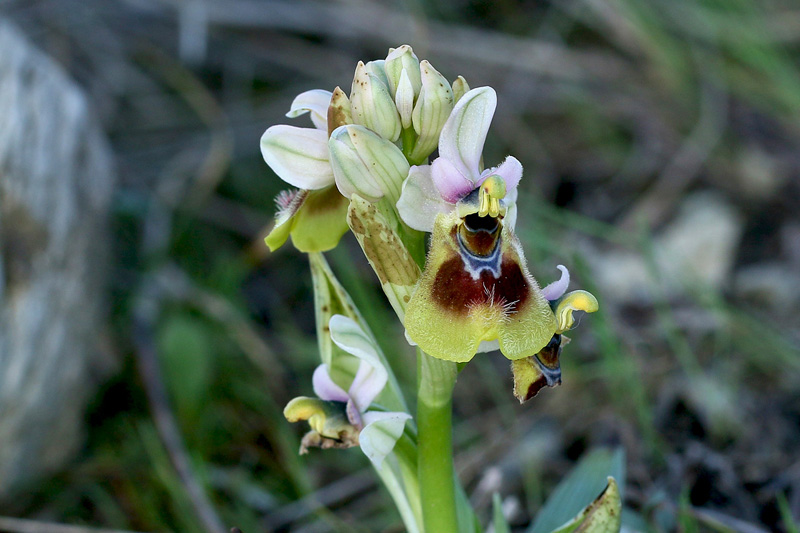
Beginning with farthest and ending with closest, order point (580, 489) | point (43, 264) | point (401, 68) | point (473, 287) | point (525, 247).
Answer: point (525, 247), point (43, 264), point (580, 489), point (401, 68), point (473, 287)

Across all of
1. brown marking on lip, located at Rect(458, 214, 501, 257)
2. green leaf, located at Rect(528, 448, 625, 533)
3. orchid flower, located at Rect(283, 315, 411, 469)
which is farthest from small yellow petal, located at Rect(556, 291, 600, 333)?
green leaf, located at Rect(528, 448, 625, 533)

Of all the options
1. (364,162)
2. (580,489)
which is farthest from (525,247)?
(364,162)

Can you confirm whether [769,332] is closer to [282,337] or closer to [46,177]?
[282,337]

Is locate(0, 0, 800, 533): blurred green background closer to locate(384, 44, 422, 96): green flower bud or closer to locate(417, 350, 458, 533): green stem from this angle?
locate(417, 350, 458, 533): green stem

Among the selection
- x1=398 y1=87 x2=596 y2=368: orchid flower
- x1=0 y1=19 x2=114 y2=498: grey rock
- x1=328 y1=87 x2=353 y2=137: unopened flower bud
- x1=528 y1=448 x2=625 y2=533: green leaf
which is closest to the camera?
x1=398 y1=87 x2=596 y2=368: orchid flower

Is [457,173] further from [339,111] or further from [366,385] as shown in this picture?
[366,385]

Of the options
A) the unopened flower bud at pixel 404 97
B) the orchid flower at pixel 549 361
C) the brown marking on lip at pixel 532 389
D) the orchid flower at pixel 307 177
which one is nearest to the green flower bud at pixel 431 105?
the unopened flower bud at pixel 404 97

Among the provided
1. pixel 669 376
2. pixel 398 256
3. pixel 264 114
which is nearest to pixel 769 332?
pixel 669 376
